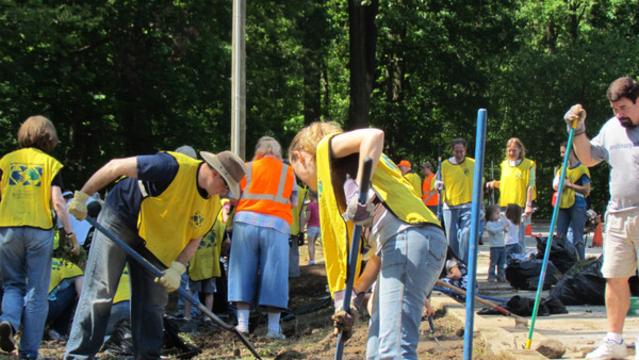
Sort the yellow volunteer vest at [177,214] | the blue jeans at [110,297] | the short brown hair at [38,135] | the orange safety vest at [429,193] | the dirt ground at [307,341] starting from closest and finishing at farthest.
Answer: the yellow volunteer vest at [177,214]
the blue jeans at [110,297]
the dirt ground at [307,341]
the short brown hair at [38,135]
the orange safety vest at [429,193]

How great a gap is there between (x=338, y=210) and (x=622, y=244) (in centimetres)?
250

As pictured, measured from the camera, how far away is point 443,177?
11656 millimetres

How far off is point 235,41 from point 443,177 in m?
3.28

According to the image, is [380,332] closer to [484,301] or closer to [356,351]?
[356,351]

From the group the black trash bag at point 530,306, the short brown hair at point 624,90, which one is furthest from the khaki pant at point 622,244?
the black trash bag at point 530,306

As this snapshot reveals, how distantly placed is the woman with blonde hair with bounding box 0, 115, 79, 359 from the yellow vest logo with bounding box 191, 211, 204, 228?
159cm

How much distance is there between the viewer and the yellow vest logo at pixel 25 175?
7.06 m

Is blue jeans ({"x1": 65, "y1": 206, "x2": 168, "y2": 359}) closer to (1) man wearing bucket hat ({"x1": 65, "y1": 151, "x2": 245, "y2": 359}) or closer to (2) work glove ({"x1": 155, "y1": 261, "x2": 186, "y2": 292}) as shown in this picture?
Result: (1) man wearing bucket hat ({"x1": 65, "y1": 151, "x2": 245, "y2": 359})

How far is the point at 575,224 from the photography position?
471 inches

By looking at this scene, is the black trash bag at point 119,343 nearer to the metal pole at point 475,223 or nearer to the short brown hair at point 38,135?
the short brown hair at point 38,135

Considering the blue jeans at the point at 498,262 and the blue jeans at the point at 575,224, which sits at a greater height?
the blue jeans at the point at 575,224

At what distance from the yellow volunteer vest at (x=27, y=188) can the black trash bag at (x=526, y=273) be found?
18.9 feet

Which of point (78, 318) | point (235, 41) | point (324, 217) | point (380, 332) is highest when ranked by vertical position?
point (235, 41)

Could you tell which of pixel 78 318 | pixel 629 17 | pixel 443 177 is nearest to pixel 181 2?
pixel 443 177
